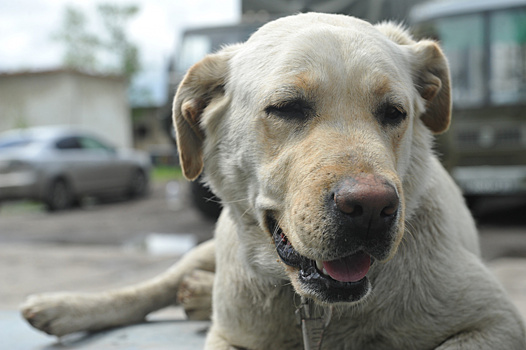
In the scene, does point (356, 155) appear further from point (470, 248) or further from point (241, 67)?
point (470, 248)

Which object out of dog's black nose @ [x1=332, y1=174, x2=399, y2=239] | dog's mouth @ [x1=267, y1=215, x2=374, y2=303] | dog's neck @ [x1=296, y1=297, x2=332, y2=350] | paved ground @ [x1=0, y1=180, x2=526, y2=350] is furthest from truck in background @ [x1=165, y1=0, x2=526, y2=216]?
dog's black nose @ [x1=332, y1=174, x2=399, y2=239]

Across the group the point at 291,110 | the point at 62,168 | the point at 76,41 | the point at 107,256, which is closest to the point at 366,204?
the point at 291,110

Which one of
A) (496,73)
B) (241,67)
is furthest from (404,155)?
(496,73)

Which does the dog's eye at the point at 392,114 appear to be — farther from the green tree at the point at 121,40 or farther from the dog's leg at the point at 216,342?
the green tree at the point at 121,40

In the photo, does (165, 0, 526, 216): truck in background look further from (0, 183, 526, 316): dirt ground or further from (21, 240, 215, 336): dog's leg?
(21, 240, 215, 336): dog's leg

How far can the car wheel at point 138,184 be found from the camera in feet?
55.7

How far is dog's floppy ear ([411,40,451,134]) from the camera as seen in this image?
2598 millimetres

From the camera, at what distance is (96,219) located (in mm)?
12305

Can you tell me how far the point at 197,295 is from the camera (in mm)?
3332

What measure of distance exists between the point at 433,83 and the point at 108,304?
7.05 feet

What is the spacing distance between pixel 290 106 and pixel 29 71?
23.6 meters

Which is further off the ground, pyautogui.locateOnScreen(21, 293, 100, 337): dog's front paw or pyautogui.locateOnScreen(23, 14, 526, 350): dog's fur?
pyautogui.locateOnScreen(23, 14, 526, 350): dog's fur

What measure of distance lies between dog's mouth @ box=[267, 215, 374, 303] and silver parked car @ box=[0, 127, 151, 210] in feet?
39.8

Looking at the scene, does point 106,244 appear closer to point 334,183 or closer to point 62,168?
point 62,168
